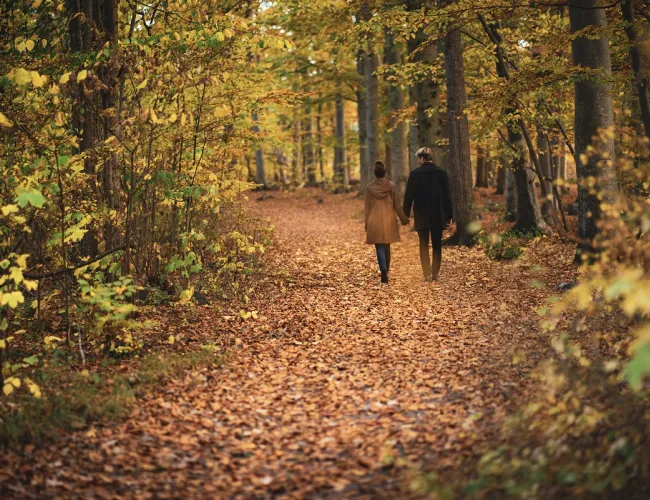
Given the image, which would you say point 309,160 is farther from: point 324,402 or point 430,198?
point 324,402

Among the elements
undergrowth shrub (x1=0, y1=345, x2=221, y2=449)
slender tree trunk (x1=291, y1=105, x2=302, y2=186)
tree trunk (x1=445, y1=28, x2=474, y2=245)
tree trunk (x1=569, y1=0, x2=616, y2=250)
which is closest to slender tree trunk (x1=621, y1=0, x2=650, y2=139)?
tree trunk (x1=569, y1=0, x2=616, y2=250)

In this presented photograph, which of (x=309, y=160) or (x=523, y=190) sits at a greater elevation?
(x=309, y=160)

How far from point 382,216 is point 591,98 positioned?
3.61 m

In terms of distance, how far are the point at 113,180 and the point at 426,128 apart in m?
10.4

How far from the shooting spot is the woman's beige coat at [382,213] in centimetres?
999

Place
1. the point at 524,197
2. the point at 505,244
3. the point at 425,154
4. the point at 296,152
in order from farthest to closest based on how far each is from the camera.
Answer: the point at 296,152, the point at 524,197, the point at 505,244, the point at 425,154

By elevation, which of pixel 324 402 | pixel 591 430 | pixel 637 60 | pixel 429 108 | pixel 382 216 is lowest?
pixel 324 402

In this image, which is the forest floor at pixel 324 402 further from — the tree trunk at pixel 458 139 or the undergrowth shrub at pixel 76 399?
the tree trunk at pixel 458 139

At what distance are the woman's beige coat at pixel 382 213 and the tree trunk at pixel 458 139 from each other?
10.8 ft

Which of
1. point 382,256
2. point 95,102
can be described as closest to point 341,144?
point 382,256

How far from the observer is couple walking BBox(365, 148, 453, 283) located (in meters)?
Result: 10.0

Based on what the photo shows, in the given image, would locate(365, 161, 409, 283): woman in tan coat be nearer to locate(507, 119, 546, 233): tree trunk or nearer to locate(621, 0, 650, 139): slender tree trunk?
locate(621, 0, 650, 139): slender tree trunk

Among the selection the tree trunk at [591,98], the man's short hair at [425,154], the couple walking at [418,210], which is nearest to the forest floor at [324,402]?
the couple walking at [418,210]

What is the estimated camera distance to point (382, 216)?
33.0 feet
